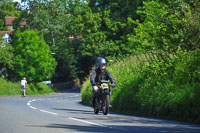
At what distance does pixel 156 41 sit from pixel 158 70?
1.16 meters

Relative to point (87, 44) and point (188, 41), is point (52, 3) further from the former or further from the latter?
point (188, 41)

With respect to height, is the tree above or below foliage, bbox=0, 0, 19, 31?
below

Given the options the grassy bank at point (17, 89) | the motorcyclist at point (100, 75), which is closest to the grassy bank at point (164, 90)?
the motorcyclist at point (100, 75)

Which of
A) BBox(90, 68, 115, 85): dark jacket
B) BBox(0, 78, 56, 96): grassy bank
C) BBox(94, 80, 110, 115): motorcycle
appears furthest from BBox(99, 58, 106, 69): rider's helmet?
BBox(0, 78, 56, 96): grassy bank

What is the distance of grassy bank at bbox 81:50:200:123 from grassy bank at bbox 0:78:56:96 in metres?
32.5

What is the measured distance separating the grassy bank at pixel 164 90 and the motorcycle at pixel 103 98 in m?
1.67

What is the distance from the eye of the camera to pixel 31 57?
61.0 meters

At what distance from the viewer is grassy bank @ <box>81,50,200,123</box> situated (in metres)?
14.3

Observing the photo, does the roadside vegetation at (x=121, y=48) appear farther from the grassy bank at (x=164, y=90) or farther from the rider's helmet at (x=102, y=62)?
the rider's helmet at (x=102, y=62)

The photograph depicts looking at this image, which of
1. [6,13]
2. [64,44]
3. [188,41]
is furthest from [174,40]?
[6,13]

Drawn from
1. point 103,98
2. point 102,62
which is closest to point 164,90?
point 103,98

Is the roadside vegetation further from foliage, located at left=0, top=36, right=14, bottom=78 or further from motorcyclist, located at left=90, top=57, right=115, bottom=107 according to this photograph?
motorcyclist, located at left=90, top=57, right=115, bottom=107

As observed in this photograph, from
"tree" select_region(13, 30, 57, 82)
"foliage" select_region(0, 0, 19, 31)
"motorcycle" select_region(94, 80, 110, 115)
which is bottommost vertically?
"motorcycle" select_region(94, 80, 110, 115)

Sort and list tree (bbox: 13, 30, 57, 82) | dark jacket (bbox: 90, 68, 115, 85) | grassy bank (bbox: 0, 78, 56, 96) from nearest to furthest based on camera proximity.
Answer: dark jacket (bbox: 90, 68, 115, 85) < grassy bank (bbox: 0, 78, 56, 96) < tree (bbox: 13, 30, 57, 82)
